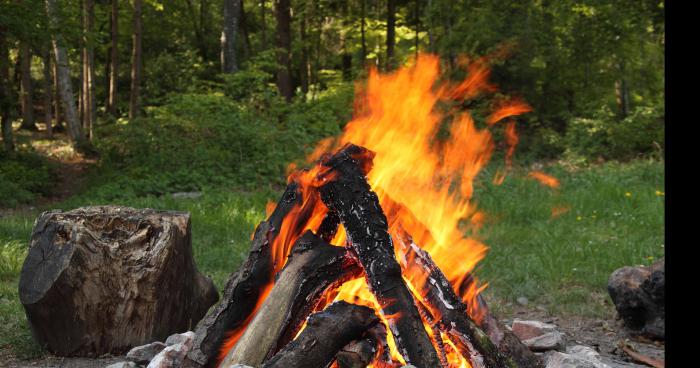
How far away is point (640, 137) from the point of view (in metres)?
18.5

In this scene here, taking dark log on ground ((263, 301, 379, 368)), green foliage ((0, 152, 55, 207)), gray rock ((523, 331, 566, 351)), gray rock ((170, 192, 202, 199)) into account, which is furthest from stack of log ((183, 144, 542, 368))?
green foliage ((0, 152, 55, 207))

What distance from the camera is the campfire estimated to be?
11.8 ft

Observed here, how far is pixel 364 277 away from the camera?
3943 millimetres

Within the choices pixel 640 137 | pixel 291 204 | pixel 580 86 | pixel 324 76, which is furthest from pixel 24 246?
pixel 324 76

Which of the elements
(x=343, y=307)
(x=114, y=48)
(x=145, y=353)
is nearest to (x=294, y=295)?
(x=343, y=307)

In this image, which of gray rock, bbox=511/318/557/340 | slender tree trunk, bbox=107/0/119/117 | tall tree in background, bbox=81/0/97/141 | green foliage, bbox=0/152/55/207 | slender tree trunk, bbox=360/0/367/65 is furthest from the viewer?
slender tree trunk, bbox=360/0/367/65

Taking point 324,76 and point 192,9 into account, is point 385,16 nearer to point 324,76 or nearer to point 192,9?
point 324,76

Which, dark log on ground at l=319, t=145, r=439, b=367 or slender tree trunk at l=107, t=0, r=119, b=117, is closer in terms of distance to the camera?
dark log on ground at l=319, t=145, r=439, b=367

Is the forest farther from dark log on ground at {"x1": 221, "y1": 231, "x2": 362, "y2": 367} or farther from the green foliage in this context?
dark log on ground at {"x1": 221, "y1": 231, "x2": 362, "y2": 367}

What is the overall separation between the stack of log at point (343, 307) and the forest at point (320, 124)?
2.01m

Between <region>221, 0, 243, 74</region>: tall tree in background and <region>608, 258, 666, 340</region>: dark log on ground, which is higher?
<region>221, 0, 243, 74</region>: tall tree in background

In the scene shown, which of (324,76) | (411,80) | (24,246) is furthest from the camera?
(324,76)
